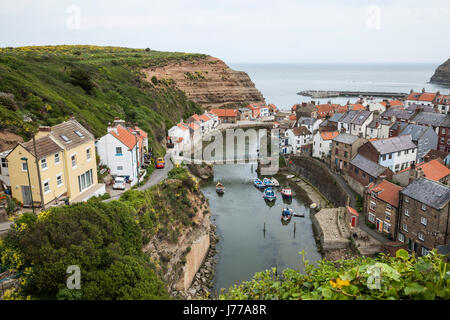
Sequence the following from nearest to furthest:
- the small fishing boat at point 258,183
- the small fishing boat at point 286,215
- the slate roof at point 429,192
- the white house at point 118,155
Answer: the slate roof at point 429,192
the white house at point 118,155
the small fishing boat at point 286,215
the small fishing boat at point 258,183

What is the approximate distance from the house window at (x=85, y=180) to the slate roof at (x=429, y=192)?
23.5 m

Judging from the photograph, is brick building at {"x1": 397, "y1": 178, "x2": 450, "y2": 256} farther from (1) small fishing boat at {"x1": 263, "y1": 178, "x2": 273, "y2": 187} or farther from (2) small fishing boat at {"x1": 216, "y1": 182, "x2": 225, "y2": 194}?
(2) small fishing boat at {"x1": 216, "y1": 182, "x2": 225, "y2": 194}

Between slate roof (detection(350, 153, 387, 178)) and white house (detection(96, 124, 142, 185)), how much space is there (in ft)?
73.0

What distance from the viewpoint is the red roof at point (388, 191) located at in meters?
27.3

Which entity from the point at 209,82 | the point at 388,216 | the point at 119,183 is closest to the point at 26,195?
the point at 119,183

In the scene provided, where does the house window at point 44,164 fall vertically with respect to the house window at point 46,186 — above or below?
above

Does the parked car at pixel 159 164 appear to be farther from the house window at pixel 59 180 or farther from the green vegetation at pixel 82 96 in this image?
the house window at pixel 59 180

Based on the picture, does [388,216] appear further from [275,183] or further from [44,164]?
[44,164]

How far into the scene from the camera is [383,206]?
91.7 feet

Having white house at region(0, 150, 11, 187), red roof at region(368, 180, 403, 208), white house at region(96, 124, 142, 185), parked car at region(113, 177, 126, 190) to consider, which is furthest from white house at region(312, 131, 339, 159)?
white house at region(0, 150, 11, 187)

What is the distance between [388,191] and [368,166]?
6.74 metres

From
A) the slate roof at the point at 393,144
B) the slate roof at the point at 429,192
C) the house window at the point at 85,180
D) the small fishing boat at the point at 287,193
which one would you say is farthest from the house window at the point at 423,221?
the house window at the point at 85,180

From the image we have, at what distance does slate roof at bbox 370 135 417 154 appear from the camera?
117 feet

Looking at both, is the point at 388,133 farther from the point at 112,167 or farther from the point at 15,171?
the point at 15,171
